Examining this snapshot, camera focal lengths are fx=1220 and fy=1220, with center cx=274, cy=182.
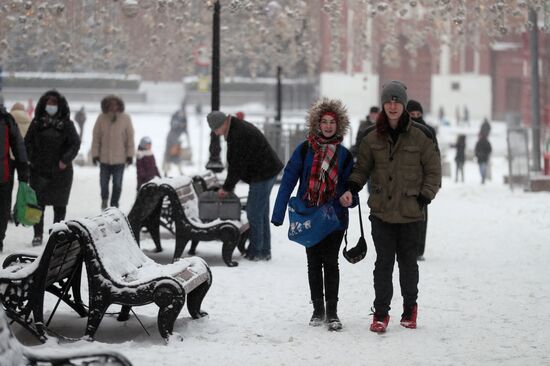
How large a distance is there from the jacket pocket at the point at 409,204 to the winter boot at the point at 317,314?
2.94ft

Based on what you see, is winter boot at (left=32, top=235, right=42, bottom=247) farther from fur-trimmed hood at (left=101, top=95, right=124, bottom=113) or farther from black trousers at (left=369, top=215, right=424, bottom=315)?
black trousers at (left=369, top=215, right=424, bottom=315)

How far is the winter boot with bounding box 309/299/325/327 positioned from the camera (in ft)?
28.0

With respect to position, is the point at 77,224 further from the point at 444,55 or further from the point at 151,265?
the point at 444,55

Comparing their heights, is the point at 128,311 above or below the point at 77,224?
below

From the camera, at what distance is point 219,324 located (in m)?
8.58

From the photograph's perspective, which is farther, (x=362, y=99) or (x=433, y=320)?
(x=362, y=99)

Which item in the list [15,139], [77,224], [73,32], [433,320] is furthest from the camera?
[73,32]

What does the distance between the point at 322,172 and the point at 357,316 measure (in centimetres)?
131

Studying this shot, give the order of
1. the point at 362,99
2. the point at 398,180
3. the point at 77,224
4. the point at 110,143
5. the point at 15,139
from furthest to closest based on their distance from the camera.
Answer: the point at 362,99 < the point at 110,143 < the point at 15,139 < the point at 398,180 < the point at 77,224

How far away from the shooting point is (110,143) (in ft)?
55.6

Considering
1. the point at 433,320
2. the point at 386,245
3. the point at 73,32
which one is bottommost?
the point at 433,320

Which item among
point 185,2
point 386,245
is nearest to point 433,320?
point 386,245

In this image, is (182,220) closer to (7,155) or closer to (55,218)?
(7,155)

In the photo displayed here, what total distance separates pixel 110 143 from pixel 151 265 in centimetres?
845
